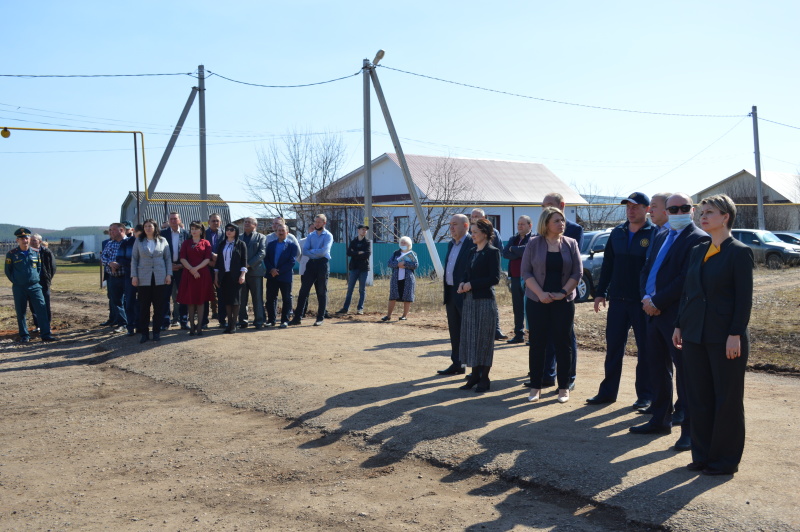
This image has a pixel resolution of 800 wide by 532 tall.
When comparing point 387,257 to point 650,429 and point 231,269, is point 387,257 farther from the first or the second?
point 650,429

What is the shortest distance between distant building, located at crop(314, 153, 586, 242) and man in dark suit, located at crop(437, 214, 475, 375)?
857 inches

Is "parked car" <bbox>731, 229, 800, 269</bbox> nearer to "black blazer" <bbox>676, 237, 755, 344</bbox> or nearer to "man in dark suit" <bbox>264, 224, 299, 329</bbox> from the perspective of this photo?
"man in dark suit" <bbox>264, 224, 299, 329</bbox>

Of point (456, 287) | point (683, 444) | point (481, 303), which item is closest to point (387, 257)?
point (456, 287)

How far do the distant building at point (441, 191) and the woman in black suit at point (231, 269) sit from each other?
18.3 metres

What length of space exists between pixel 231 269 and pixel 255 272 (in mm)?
664

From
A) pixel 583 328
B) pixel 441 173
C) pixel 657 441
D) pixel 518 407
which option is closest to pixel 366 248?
pixel 583 328

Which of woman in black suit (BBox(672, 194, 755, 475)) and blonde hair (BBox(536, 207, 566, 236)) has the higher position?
blonde hair (BBox(536, 207, 566, 236))

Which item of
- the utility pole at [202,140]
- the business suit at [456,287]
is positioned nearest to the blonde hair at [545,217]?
the business suit at [456,287]

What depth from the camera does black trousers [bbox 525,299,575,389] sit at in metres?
7.21

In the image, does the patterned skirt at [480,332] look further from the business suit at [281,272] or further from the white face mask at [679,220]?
the business suit at [281,272]

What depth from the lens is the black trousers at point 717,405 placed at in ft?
16.4

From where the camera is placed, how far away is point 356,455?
602cm

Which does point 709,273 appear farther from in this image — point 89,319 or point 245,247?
point 89,319

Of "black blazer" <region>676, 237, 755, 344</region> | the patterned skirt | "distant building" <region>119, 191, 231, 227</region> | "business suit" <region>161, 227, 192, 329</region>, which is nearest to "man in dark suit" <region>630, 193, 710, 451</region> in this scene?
"black blazer" <region>676, 237, 755, 344</region>
